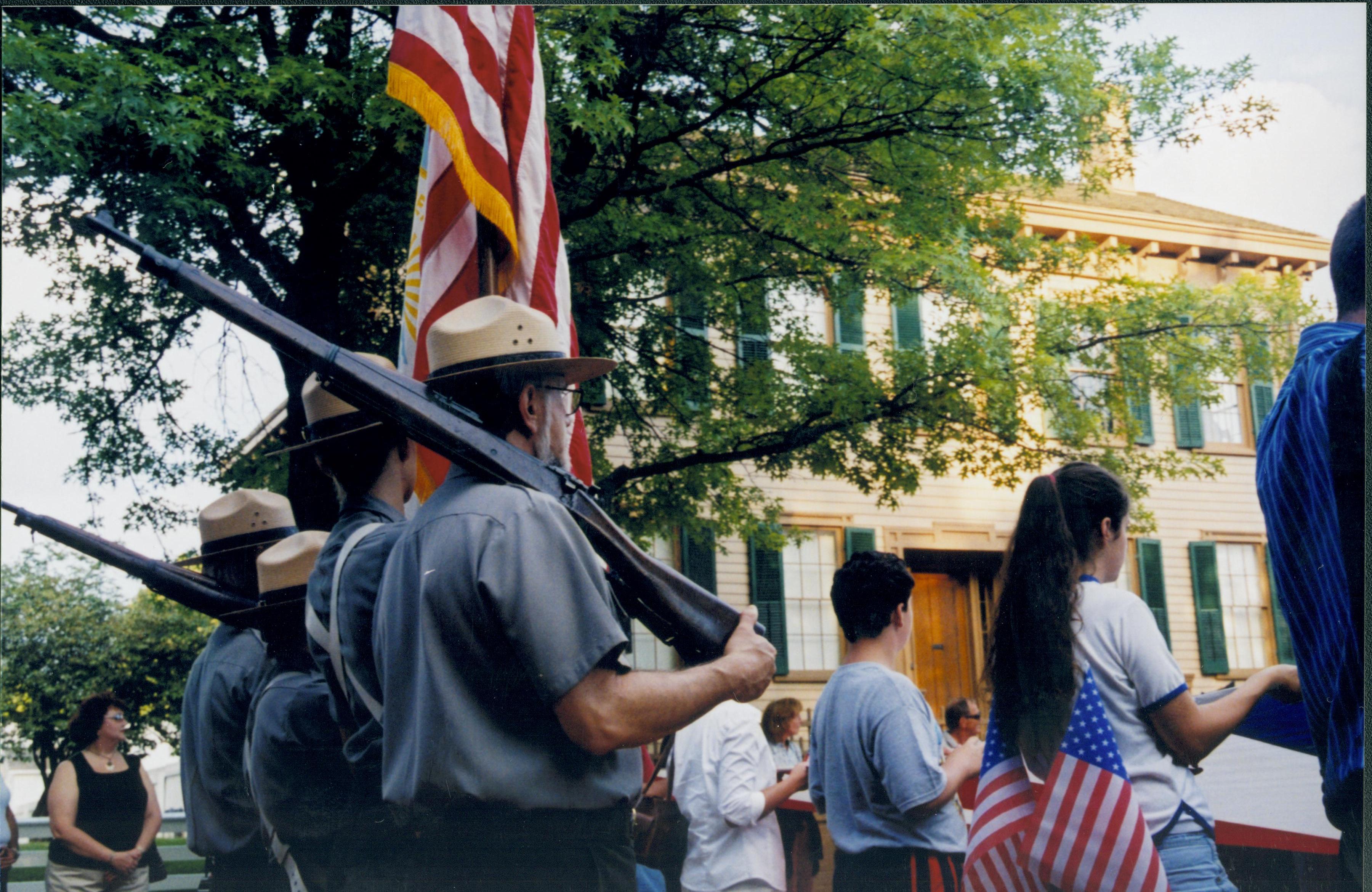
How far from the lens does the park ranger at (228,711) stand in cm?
388

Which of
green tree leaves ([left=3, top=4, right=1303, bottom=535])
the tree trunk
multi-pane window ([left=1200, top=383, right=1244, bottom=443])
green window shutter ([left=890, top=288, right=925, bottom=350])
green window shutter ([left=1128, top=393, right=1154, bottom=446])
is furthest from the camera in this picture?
green window shutter ([left=1128, top=393, right=1154, bottom=446])

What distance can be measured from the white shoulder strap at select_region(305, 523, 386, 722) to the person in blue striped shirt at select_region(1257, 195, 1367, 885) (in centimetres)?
181

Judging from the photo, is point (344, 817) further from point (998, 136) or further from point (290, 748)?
point (998, 136)

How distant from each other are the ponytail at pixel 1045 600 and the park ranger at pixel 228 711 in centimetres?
221

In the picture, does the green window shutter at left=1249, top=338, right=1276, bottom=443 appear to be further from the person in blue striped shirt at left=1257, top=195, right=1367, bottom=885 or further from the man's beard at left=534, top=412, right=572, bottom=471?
the man's beard at left=534, top=412, right=572, bottom=471

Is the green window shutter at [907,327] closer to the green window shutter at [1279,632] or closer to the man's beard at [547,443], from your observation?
the green window shutter at [1279,632]

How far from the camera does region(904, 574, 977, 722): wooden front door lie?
27.4ft

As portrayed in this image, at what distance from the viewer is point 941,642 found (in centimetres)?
888

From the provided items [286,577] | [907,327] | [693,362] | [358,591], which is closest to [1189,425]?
[907,327]

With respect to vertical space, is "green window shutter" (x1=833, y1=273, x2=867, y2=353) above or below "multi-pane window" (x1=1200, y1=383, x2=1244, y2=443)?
above

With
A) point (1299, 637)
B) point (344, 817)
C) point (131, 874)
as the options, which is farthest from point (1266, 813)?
point (131, 874)

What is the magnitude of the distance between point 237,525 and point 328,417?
1.18 meters

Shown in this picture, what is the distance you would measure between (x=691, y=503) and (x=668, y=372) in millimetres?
1011

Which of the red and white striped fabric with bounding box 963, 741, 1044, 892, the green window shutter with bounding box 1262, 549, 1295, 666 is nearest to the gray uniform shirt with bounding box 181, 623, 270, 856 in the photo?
the red and white striped fabric with bounding box 963, 741, 1044, 892
